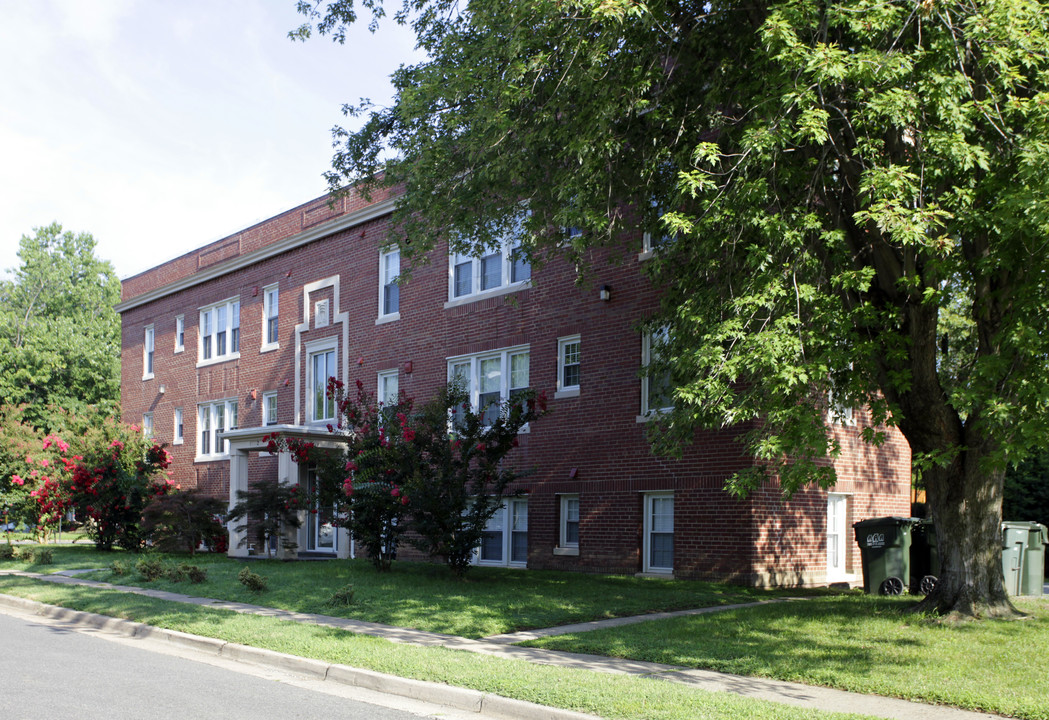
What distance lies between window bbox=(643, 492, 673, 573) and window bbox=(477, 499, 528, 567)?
11.0ft

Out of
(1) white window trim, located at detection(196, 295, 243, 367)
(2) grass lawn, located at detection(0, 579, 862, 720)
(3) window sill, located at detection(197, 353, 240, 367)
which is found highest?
(1) white window trim, located at detection(196, 295, 243, 367)

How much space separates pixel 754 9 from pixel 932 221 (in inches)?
148

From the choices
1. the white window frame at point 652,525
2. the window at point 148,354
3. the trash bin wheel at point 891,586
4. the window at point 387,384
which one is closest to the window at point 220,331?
the window at point 148,354

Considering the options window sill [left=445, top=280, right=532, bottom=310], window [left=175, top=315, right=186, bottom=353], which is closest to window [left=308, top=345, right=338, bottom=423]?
window sill [left=445, top=280, right=532, bottom=310]

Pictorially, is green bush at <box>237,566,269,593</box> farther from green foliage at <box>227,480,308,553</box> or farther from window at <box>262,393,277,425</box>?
window at <box>262,393,277,425</box>

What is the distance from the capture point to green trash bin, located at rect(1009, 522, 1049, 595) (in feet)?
48.3

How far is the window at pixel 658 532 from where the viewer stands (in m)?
17.8

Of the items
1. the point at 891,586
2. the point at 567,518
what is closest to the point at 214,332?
the point at 567,518

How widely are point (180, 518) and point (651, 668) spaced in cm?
1716

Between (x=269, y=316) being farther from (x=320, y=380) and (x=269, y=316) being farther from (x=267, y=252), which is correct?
(x=320, y=380)

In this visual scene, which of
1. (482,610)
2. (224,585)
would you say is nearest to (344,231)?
(224,585)

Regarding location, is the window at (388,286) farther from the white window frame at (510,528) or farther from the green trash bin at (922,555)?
the green trash bin at (922,555)

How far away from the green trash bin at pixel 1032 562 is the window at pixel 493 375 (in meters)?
9.89

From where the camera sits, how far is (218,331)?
103 feet
